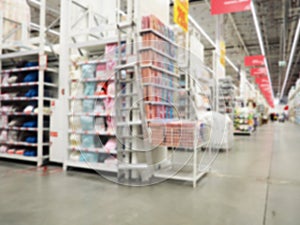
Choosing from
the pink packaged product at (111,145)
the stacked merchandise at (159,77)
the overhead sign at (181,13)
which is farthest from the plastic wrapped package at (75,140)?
the overhead sign at (181,13)

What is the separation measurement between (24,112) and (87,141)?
1.56m

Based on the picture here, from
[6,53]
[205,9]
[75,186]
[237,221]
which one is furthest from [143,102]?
[205,9]

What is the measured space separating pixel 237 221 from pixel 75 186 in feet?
6.24

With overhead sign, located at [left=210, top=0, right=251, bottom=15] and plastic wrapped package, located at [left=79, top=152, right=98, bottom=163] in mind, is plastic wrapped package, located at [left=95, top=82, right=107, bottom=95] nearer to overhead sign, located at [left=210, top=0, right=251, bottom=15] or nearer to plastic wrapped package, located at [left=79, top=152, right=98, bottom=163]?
plastic wrapped package, located at [left=79, top=152, right=98, bottom=163]

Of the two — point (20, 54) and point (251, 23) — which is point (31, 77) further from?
point (251, 23)

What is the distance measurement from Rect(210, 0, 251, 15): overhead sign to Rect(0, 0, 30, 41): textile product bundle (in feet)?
13.5

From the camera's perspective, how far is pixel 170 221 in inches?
83.4

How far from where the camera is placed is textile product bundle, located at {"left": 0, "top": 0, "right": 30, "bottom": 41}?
4691 millimetres

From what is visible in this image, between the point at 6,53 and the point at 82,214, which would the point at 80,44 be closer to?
the point at 6,53

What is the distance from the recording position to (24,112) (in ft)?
14.3

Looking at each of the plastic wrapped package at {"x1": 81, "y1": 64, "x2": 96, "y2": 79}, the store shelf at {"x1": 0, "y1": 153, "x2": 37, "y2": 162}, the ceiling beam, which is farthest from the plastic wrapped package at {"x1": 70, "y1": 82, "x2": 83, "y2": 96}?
the ceiling beam

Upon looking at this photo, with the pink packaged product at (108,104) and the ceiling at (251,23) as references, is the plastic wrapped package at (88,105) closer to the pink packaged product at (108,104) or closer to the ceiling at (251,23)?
the pink packaged product at (108,104)

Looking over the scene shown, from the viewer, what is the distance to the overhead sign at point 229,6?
5529 mm

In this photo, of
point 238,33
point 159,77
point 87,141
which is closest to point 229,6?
point 159,77
